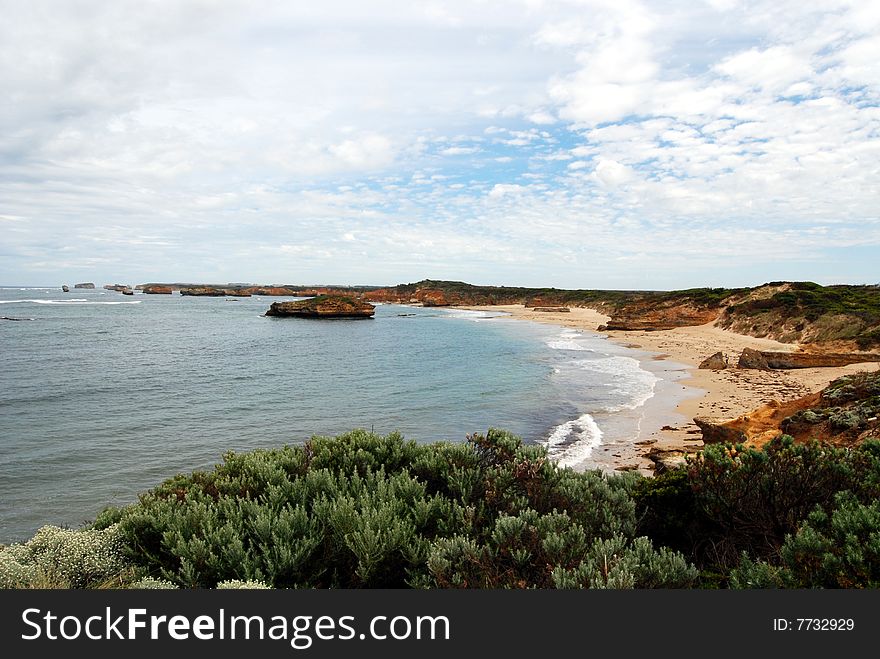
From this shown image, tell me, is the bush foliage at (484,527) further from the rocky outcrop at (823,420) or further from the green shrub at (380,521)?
the rocky outcrop at (823,420)

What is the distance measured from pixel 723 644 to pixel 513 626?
1.13 metres

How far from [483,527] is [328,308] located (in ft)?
304

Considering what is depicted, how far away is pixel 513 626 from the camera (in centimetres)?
280

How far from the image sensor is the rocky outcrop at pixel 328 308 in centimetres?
9381

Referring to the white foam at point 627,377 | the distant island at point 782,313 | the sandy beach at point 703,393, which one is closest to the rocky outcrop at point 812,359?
the sandy beach at point 703,393

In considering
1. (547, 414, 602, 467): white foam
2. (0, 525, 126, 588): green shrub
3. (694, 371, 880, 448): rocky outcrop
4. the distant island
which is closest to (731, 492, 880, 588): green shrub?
(0, 525, 126, 588): green shrub

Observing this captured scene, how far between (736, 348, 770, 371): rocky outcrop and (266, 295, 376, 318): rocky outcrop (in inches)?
2799

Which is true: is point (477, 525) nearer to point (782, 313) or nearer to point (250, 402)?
point (250, 402)

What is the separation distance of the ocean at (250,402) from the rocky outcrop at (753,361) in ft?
14.2

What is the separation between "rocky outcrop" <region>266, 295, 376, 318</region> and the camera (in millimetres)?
93812

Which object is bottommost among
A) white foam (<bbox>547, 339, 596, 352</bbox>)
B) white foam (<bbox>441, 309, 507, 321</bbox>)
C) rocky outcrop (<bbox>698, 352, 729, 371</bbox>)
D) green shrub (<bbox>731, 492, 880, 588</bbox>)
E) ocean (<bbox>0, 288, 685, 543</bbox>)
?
ocean (<bbox>0, 288, 685, 543</bbox>)

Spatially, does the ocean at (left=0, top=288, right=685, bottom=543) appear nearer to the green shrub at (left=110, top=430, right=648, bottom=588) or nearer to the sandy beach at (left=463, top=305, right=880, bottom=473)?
the sandy beach at (left=463, top=305, right=880, bottom=473)

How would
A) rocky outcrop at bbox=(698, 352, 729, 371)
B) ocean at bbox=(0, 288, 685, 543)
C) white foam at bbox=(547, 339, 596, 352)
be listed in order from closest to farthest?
ocean at bbox=(0, 288, 685, 543) → rocky outcrop at bbox=(698, 352, 729, 371) → white foam at bbox=(547, 339, 596, 352)

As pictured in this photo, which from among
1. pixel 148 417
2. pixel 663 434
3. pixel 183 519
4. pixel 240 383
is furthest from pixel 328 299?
pixel 183 519
